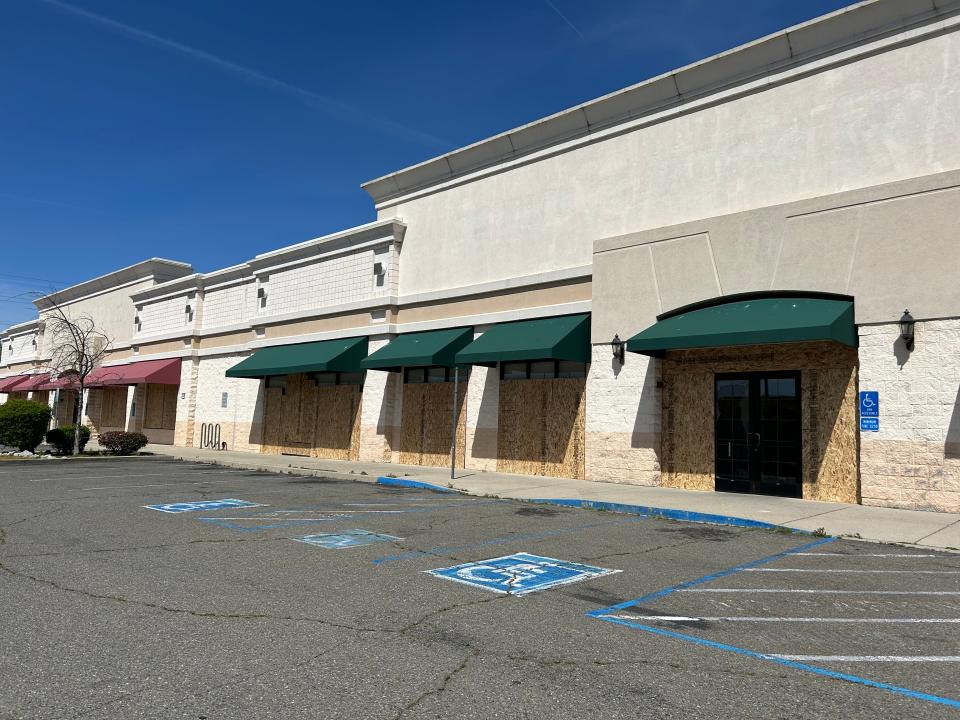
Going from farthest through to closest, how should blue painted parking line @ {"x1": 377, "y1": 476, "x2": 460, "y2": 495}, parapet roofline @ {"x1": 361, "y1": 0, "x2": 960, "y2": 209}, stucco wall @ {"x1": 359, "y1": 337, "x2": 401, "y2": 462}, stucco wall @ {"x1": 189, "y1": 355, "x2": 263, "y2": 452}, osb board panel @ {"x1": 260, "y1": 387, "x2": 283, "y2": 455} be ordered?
stucco wall @ {"x1": 189, "y1": 355, "x2": 263, "y2": 452}, osb board panel @ {"x1": 260, "y1": 387, "x2": 283, "y2": 455}, stucco wall @ {"x1": 359, "y1": 337, "x2": 401, "y2": 462}, blue painted parking line @ {"x1": 377, "y1": 476, "x2": 460, "y2": 495}, parapet roofline @ {"x1": 361, "y1": 0, "x2": 960, "y2": 209}

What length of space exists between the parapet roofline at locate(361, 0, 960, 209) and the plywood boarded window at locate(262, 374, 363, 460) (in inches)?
332

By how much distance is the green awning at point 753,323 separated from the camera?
43.0 feet

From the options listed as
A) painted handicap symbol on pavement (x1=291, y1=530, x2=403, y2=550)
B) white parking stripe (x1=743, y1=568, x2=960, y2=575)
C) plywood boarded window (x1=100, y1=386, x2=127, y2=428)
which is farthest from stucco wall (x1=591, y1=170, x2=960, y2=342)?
plywood boarded window (x1=100, y1=386, x2=127, y2=428)

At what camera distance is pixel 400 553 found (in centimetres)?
844

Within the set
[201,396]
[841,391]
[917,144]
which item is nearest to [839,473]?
[841,391]

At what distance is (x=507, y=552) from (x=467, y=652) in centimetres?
383

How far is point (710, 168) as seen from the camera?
1670 centimetres

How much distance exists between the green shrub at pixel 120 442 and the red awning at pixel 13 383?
83.6 feet

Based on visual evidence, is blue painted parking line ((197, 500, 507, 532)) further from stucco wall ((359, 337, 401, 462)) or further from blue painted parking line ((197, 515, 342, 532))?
stucco wall ((359, 337, 401, 462))

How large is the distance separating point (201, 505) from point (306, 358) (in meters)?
13.1

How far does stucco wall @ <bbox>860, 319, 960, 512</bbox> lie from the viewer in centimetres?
1251

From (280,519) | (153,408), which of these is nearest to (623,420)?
(280,519)

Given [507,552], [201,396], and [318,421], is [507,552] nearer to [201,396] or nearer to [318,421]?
[318,421]

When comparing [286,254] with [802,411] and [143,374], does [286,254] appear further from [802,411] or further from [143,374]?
[802,411]
